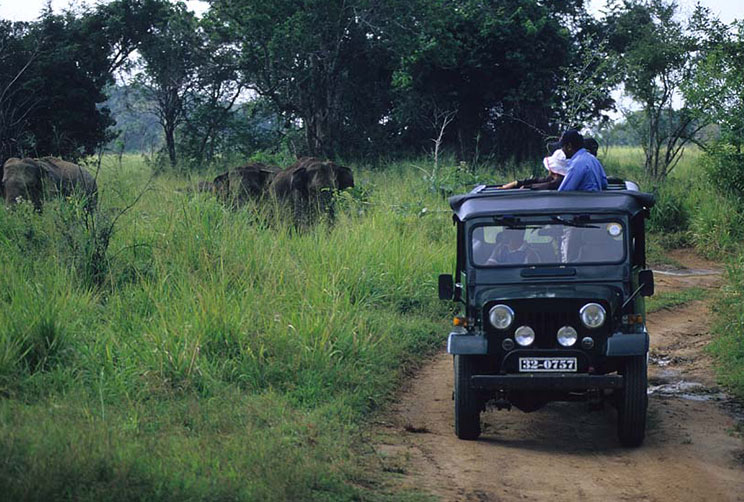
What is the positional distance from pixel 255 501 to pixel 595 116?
76.2 feet

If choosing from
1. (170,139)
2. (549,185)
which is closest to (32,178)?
(549,185)

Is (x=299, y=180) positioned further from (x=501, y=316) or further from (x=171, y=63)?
(x=171, y=63)

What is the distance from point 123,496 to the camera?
15.9 ft

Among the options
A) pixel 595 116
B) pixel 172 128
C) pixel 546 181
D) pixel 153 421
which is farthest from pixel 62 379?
pixel 595 116

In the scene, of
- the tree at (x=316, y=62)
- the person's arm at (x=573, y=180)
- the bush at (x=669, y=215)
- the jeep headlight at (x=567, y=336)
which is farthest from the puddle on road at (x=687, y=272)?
the tree at (x=316, y=62)

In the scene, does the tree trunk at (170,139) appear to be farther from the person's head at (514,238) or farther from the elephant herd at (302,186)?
the person's head at (514,238)

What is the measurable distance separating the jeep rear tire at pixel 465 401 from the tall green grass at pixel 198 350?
774 mm

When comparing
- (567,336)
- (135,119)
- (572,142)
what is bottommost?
(567,336)

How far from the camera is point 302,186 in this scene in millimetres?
15617

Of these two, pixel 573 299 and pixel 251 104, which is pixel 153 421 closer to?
pixel 573 299

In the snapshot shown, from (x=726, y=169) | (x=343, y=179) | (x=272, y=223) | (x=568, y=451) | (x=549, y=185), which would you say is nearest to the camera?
(x=568, y=451)

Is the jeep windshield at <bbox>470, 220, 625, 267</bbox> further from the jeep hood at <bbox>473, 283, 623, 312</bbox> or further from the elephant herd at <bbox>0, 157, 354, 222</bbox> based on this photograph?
the elephant herd at <bbox>0, 157, 354, 222</bbox>

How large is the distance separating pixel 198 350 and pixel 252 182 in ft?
31.2

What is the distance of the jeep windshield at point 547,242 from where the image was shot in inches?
275
